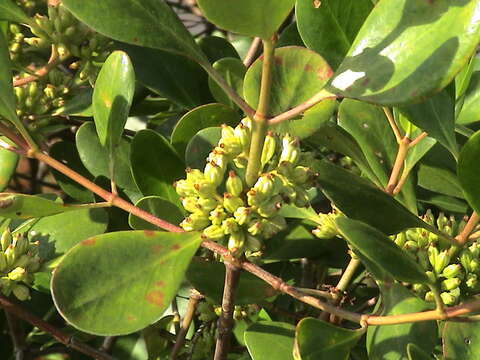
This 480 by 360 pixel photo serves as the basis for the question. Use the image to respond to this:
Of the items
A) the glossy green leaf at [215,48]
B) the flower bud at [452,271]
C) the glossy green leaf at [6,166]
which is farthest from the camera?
the glossy green leaf at [215,48]

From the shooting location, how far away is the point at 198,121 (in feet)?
3.86

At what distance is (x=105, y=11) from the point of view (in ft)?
2.65

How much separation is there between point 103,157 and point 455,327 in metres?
0.66

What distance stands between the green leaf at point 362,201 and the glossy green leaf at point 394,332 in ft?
0.30

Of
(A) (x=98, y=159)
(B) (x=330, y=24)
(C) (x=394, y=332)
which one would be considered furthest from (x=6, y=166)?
(C) (x=394, y=332)

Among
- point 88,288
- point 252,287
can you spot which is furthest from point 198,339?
point 88,288

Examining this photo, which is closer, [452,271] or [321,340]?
[321,340]

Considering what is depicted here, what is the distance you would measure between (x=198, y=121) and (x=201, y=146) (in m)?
0.08

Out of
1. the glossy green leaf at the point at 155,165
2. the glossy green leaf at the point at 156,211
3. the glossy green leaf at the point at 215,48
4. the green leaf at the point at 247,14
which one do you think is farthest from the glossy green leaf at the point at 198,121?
the green leaf at the point at 247,14

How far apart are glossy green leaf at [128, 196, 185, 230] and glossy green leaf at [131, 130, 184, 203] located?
4.1 inches

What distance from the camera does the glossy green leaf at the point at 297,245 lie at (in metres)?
1.33

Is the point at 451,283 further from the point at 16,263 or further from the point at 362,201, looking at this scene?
the point at 16,263

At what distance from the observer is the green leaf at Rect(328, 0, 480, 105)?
0.71m

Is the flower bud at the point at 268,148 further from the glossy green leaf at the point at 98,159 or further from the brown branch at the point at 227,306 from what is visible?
the glossy green leaf at the point at 98,159
